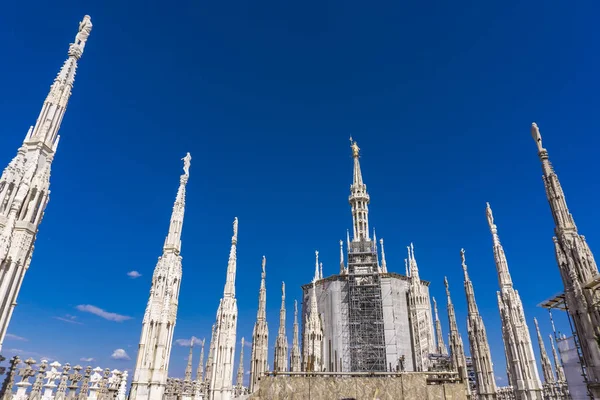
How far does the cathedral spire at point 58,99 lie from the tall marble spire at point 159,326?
8745 millimetres

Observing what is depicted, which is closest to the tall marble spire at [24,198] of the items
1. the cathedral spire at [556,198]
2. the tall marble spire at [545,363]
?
the cathedral spire at [556,198]

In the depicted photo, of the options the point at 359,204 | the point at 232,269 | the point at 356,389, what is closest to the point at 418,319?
the point at 359,204

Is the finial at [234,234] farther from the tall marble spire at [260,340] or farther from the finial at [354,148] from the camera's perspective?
the finial at [354,148]

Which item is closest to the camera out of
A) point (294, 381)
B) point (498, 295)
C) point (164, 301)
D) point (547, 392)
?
point (164, 301)

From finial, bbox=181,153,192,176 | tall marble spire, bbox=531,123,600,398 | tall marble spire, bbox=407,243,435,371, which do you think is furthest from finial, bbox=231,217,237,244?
tall marble spire, bbox=407,243,435,371

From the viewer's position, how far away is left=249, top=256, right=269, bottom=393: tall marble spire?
126 ft

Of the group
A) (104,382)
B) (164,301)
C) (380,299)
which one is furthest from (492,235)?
(104,382)

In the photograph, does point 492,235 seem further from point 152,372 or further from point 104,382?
point 104,382

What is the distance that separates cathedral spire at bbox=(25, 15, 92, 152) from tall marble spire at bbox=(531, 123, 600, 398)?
25480mm

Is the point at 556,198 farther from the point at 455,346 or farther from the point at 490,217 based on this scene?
the point at 455,346

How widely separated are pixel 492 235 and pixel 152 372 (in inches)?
1321

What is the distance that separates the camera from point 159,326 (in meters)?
17.8

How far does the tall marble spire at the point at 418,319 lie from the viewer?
46.3 m

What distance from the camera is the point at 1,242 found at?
33.6ft
